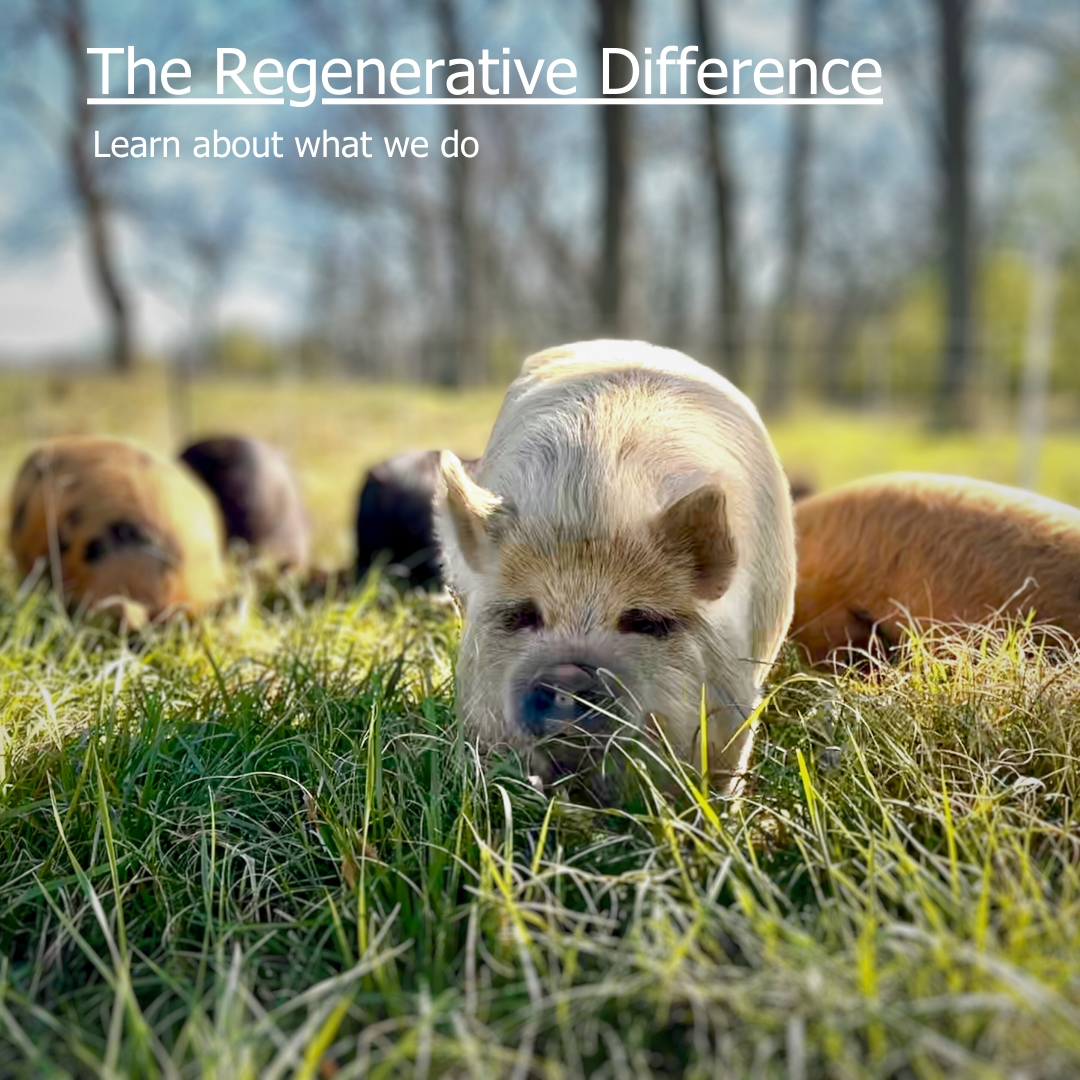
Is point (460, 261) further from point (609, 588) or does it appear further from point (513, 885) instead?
point (513, 885)

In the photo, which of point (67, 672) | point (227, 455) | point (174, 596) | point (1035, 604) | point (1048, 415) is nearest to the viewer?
point (1035, 604)

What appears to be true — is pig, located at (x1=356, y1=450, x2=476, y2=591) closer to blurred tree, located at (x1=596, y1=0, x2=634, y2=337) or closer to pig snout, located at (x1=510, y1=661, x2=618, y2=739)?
pig snout, located at (x1=510, y1=661, x2=618, y2=739)

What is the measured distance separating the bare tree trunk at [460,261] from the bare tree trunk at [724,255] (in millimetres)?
4893

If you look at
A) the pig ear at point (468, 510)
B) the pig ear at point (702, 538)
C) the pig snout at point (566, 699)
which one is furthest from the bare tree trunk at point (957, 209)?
the pig snout at point (566, 699)

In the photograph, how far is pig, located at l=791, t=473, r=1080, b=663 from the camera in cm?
397

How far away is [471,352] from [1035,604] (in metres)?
19.5

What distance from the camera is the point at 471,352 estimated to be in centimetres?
2277

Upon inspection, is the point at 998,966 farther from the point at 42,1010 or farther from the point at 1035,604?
the point at 1035,604

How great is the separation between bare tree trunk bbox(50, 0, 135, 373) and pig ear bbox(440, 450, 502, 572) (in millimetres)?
21881

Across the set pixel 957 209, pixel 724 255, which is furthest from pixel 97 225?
pixel 957 209

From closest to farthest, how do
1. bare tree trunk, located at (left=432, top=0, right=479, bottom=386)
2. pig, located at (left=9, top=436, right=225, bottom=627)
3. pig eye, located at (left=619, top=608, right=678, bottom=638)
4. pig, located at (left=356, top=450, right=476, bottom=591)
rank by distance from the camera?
1. pig eye, located at (left=619, top=608, right=678, bottom=638)
2. pig, located at (left=9, top=436, right=225, bottom=627)
3. pig, located at (left=356, top=450, right=476, bottom=591)
4. bare tree trunk, located at (left=432, top=0, right=479, bottom=386)

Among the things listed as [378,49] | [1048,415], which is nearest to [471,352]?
[378,49]

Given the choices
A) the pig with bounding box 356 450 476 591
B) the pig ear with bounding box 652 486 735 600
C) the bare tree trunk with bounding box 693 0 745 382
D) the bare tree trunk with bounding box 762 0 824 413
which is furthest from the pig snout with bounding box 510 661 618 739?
the bare tree trunk with bounding box 762 0 824 413

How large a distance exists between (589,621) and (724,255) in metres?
17.9
